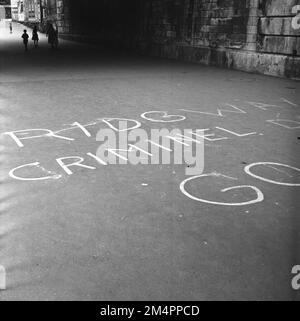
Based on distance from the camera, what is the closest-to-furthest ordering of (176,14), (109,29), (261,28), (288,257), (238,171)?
(288,257) → (238,171) → (261,28) → (176,14) → (109,29)

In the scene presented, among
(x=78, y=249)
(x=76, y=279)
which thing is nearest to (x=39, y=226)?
(x=78, y=249)

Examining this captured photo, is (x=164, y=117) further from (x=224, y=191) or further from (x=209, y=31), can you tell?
(x=209, y=31)

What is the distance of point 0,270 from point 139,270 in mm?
1096

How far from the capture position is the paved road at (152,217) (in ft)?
9.72

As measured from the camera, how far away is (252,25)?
47.7 ft

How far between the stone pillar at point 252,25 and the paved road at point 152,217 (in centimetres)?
682

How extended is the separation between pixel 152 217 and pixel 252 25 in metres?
12.5

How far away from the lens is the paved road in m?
2.96

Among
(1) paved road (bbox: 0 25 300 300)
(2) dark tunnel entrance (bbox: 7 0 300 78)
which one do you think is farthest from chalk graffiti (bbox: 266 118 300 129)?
(2) dark tunnel entrance (bbox: 7 0 300 78)

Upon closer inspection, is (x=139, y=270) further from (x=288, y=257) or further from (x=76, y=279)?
(x=288, y=257)

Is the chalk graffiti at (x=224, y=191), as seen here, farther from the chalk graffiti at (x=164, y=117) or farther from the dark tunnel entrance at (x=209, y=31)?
the dark tunnel entrance at (x=209, y=31)

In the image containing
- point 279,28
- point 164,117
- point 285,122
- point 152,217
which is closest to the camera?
point 152,217

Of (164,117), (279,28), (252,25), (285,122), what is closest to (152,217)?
(164,117)
